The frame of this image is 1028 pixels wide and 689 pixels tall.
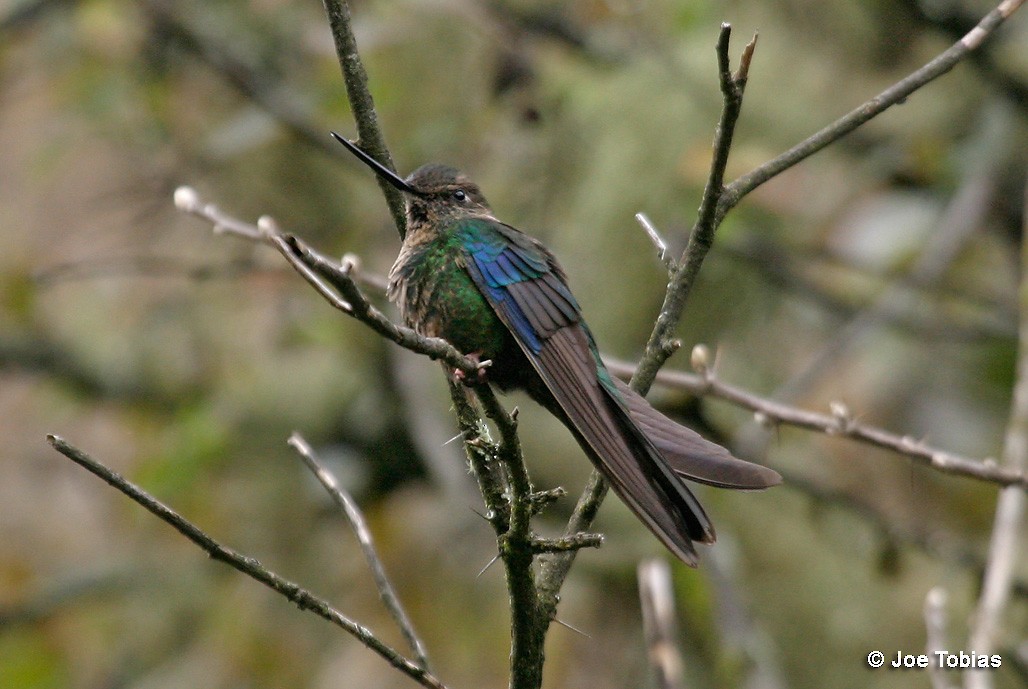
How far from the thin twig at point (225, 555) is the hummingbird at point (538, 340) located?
56 cm

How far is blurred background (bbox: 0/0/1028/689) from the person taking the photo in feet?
18.9

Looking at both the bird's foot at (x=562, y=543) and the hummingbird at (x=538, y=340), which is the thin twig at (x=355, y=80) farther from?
the bird's foot at (x=562, y=543)

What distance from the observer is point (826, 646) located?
18.0ft

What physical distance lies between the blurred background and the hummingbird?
6.35 feet

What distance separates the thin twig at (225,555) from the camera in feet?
6.15

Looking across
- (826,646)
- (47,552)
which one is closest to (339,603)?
(826,646)

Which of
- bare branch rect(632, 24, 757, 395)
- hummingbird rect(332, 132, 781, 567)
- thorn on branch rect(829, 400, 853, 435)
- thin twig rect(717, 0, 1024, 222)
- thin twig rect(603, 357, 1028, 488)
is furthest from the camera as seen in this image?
thorn on branch rect(829, 400, 853, 435)

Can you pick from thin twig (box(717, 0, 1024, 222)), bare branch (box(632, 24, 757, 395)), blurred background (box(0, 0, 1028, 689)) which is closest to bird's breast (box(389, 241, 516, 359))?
bare branch (box(632, 24, 757, 395))

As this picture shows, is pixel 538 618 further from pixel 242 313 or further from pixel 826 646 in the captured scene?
pixel 242 313

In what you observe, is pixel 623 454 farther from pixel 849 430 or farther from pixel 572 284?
pixel 572 284

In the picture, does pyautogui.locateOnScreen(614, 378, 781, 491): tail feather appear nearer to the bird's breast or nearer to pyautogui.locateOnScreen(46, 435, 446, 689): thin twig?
the bird's breast

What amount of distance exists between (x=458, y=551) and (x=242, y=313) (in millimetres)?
2294

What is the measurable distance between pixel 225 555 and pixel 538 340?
107 centimetres

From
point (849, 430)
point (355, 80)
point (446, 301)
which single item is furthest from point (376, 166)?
point (849, 430)
